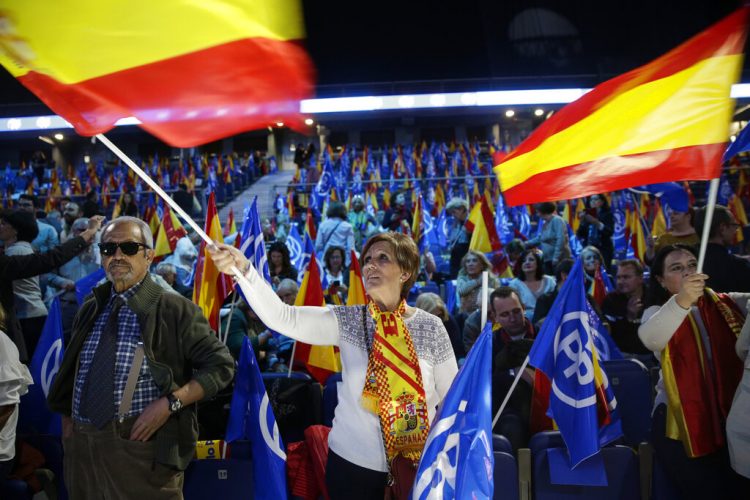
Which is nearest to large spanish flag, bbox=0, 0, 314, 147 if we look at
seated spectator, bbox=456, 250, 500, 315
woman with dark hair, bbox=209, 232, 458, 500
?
woman with dark hair, bbox=209, 232, 458, 500

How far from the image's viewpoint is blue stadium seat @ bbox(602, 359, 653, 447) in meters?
4.49

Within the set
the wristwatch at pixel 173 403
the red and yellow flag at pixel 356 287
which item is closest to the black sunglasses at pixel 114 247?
the wristwatch at pixel 173 403

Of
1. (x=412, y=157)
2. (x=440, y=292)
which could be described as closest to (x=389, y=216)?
(x=440, y=292)

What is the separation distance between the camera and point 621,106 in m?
3.32

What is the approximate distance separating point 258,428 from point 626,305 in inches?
122

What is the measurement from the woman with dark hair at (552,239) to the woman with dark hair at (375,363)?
6248mm

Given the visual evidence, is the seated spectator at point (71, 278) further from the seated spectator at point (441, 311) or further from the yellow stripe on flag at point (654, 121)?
the yellow stripe on flag at point (654, 121)

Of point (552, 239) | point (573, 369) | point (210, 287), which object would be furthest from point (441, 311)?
point (552, 239)

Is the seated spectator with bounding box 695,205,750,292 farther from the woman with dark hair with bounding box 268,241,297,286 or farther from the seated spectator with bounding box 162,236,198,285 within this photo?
the seated spectator with bounding box 162,236,198,285

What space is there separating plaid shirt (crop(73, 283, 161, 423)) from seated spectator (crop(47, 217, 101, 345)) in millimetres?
3223

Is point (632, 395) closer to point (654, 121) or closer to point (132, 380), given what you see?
point (654, 121)

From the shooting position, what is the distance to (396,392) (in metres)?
2.80

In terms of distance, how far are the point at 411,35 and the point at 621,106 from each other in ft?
89.6

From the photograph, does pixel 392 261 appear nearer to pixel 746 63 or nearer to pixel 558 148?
pixel 558 148
